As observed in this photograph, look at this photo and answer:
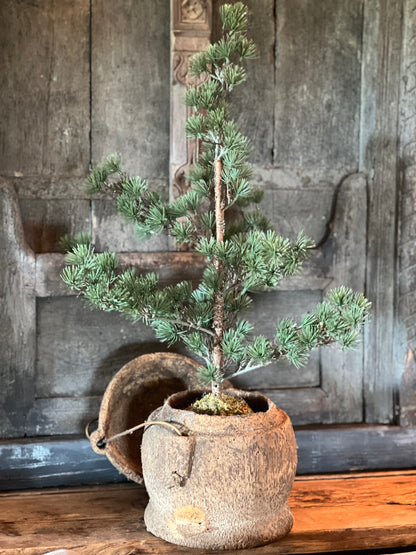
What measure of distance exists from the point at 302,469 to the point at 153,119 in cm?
122

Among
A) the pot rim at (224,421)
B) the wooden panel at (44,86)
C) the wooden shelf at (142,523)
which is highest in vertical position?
the wooden panel at (44,86)

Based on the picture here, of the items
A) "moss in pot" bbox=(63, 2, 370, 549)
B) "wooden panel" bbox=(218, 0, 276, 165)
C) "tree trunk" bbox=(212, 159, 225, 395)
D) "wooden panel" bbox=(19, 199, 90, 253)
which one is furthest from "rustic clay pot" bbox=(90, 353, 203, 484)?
"wooden panel" bbox=(218, 0, 276, 165)

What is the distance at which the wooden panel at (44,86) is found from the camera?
203cm

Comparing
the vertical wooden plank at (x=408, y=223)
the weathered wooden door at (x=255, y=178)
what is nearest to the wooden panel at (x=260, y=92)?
the weathered wooden door at (x=255, y=178)

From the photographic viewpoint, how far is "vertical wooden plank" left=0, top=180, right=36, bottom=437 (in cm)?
200

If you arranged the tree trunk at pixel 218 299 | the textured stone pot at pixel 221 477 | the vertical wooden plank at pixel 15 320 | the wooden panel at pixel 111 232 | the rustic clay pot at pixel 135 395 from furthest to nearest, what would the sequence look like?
the wooden panel at pixel 111 232 → the vertical wooden plank at pixel 15 320 → the rustic clay pot at pixel 135 395 → the tree trunk at pixel 218 299 → the textured stone pot at pixel 221 477

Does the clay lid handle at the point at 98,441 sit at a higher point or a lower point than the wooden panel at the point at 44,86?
lower

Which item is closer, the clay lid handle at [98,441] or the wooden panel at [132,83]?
the clay lid handle at [98,441]

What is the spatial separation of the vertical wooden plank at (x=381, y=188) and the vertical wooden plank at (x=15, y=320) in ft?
3.58

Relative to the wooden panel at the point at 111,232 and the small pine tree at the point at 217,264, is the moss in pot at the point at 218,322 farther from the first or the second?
the wooden panel at the point at 111,232

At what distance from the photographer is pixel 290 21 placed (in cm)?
215

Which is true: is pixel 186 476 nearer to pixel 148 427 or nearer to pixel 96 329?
pixel 148 427

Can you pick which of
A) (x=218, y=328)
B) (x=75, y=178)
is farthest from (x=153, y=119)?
(x=218, y=328)

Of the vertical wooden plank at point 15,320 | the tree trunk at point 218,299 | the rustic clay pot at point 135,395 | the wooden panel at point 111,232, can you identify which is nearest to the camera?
the tree trunk at point 218,299
